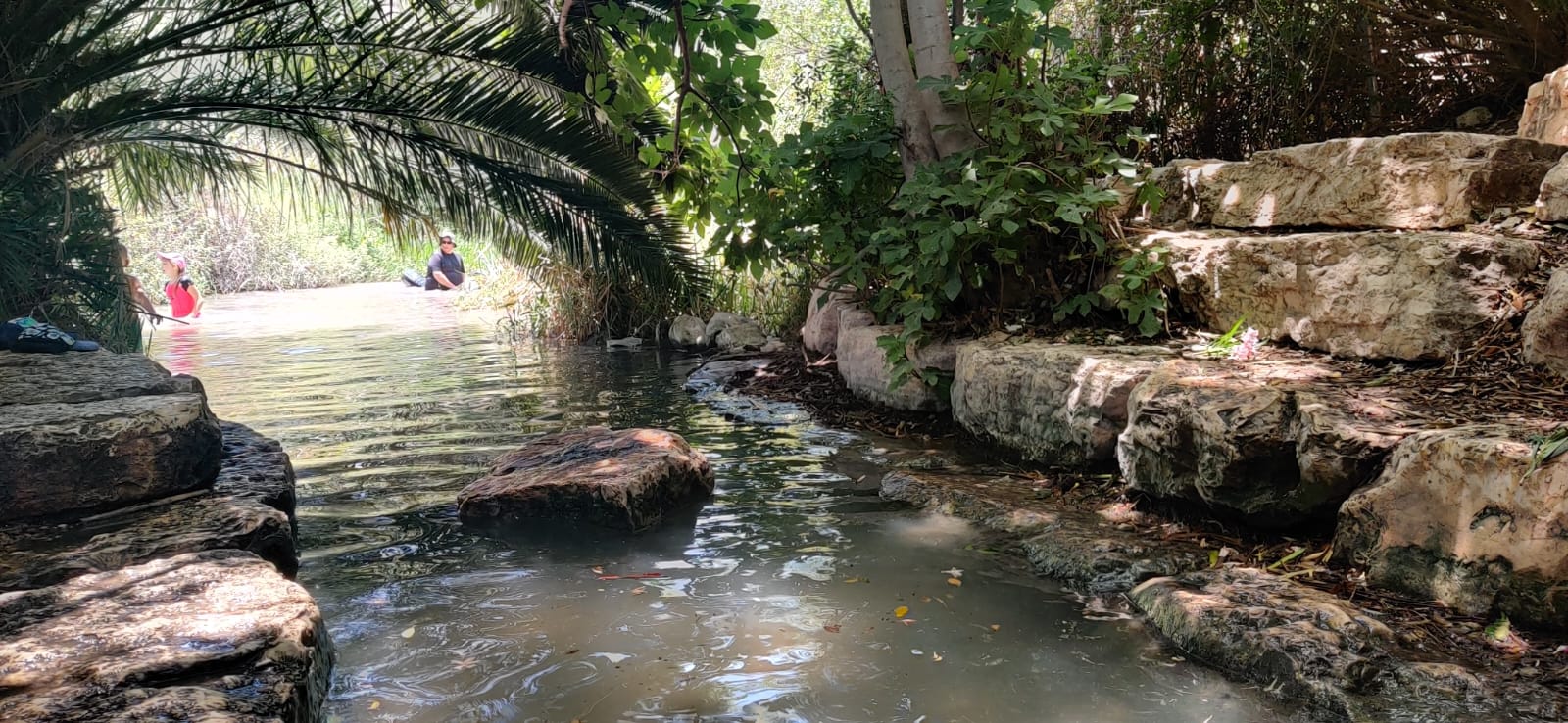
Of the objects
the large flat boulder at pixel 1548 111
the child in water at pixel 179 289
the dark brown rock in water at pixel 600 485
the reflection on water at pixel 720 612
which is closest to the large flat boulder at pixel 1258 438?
the reflection on water at pixel 720 612

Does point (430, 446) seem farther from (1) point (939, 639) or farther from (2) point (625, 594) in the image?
(1) point (939, 639)

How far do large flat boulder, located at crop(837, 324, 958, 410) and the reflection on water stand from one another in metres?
0.46

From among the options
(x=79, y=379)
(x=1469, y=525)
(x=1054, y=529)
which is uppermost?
(x=79, y=379)

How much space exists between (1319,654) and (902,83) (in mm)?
3903

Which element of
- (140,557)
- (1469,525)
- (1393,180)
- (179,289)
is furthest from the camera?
(179,289)

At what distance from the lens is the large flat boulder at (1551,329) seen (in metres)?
3.09

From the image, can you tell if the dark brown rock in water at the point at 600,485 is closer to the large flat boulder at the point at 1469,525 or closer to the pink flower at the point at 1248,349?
the pink flower at the point at 1248,349

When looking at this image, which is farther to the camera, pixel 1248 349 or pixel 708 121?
pixel 708 121

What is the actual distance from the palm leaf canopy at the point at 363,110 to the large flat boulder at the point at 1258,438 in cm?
342

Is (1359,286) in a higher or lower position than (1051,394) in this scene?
higher

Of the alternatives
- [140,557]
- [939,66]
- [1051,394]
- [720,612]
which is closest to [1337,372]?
[1051,394]

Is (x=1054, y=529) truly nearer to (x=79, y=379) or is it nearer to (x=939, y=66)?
(x=939, y=66)

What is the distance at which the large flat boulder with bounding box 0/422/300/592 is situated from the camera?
2949mm

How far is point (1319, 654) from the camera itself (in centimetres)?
248
